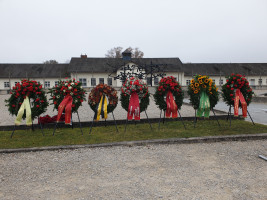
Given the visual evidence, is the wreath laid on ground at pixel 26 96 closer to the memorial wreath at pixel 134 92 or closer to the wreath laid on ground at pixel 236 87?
the memorial wreath at pixel 134 92

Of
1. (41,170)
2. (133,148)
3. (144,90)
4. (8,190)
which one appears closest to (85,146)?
(133,148)

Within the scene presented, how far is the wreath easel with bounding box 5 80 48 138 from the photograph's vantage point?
26.4 ft

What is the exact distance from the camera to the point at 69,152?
6.22 m

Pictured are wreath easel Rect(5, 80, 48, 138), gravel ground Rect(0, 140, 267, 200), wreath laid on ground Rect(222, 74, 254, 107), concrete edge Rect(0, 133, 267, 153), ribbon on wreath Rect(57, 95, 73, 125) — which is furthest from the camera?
wreath laid on ground Rect(222, 74, 254, 107)

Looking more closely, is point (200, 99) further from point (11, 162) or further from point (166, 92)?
point (11, 162)

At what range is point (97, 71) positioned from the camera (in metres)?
44.4

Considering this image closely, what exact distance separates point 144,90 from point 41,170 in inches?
205

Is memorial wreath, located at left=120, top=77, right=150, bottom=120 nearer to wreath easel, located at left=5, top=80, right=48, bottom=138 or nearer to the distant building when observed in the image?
wreath easel, located at left=5, top=80, right=48, bottom=138

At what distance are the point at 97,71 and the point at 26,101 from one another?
1452 inches

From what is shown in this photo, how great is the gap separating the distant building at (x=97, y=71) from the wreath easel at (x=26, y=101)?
3303 centimetres

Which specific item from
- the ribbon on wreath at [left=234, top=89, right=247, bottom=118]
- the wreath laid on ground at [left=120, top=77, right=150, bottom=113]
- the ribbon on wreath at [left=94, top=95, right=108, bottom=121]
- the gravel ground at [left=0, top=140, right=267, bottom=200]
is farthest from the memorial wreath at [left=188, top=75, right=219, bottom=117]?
the ribbon on wreath at [left=94, top=95, right=108, bottom=121]

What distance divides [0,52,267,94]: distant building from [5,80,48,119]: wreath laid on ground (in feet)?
108

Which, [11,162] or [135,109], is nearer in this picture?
[11,162]

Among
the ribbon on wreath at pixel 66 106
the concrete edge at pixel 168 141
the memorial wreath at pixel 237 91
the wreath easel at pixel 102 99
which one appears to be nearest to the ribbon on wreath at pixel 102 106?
the wreath easel at pixel 102 99
